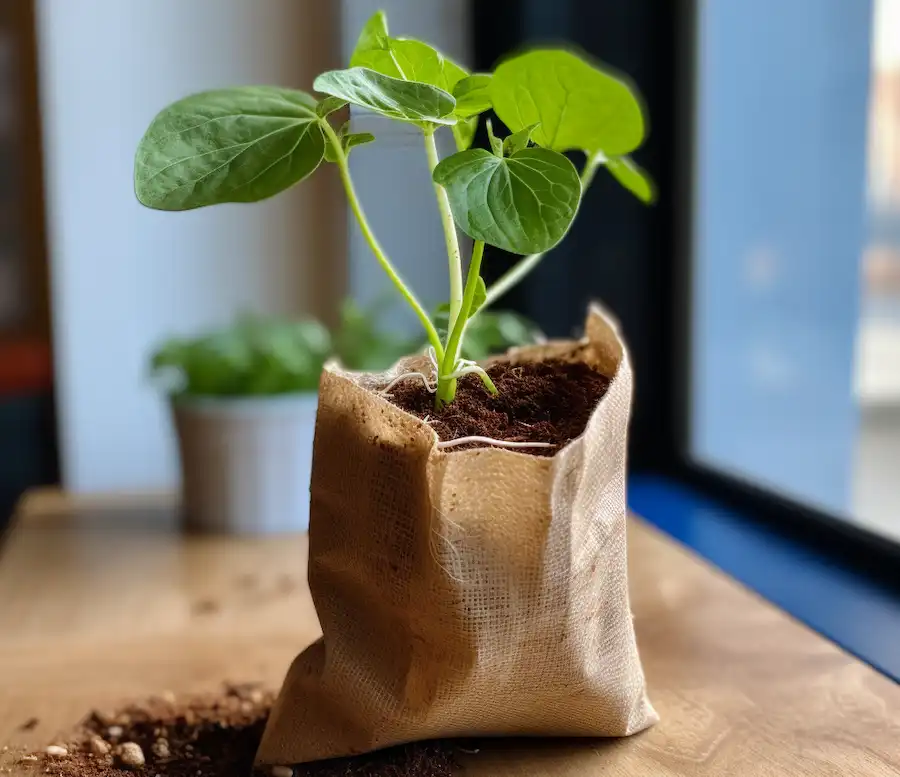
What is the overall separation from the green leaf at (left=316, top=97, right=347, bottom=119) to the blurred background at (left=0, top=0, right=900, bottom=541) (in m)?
0.66

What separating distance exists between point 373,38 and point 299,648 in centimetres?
47

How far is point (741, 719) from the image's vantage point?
583 mm

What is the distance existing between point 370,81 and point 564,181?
10 centimetres

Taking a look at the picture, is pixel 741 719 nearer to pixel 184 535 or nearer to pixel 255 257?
pixel 184 535

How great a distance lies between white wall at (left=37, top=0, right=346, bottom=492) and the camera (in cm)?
145

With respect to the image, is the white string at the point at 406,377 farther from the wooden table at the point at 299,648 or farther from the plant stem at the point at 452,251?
the wooden table at the point at 299,648

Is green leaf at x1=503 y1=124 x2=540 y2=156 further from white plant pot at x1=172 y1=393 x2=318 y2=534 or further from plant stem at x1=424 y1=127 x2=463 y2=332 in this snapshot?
white plant pot at x1=172 y1=393 x2=318 y2=534

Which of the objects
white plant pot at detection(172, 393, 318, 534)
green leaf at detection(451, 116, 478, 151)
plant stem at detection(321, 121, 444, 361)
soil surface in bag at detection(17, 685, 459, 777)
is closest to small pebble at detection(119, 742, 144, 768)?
soil surface in bag at detection(17, 685, 459, 777)

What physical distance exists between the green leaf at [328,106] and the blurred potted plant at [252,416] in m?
0.54

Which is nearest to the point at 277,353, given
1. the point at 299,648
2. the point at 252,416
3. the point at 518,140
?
the point at 252,416

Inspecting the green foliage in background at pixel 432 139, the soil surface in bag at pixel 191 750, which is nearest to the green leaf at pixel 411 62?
the green foliage in background at pixel 432 139

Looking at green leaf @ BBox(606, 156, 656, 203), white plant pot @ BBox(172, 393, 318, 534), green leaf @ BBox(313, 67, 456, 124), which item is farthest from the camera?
white plant pot @ BBox(172, 393, 318, 534)

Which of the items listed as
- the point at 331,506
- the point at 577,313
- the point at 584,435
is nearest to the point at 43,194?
the point at 577,313

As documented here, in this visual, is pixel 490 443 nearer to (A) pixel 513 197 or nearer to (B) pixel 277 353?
(A) pixel 513 197
